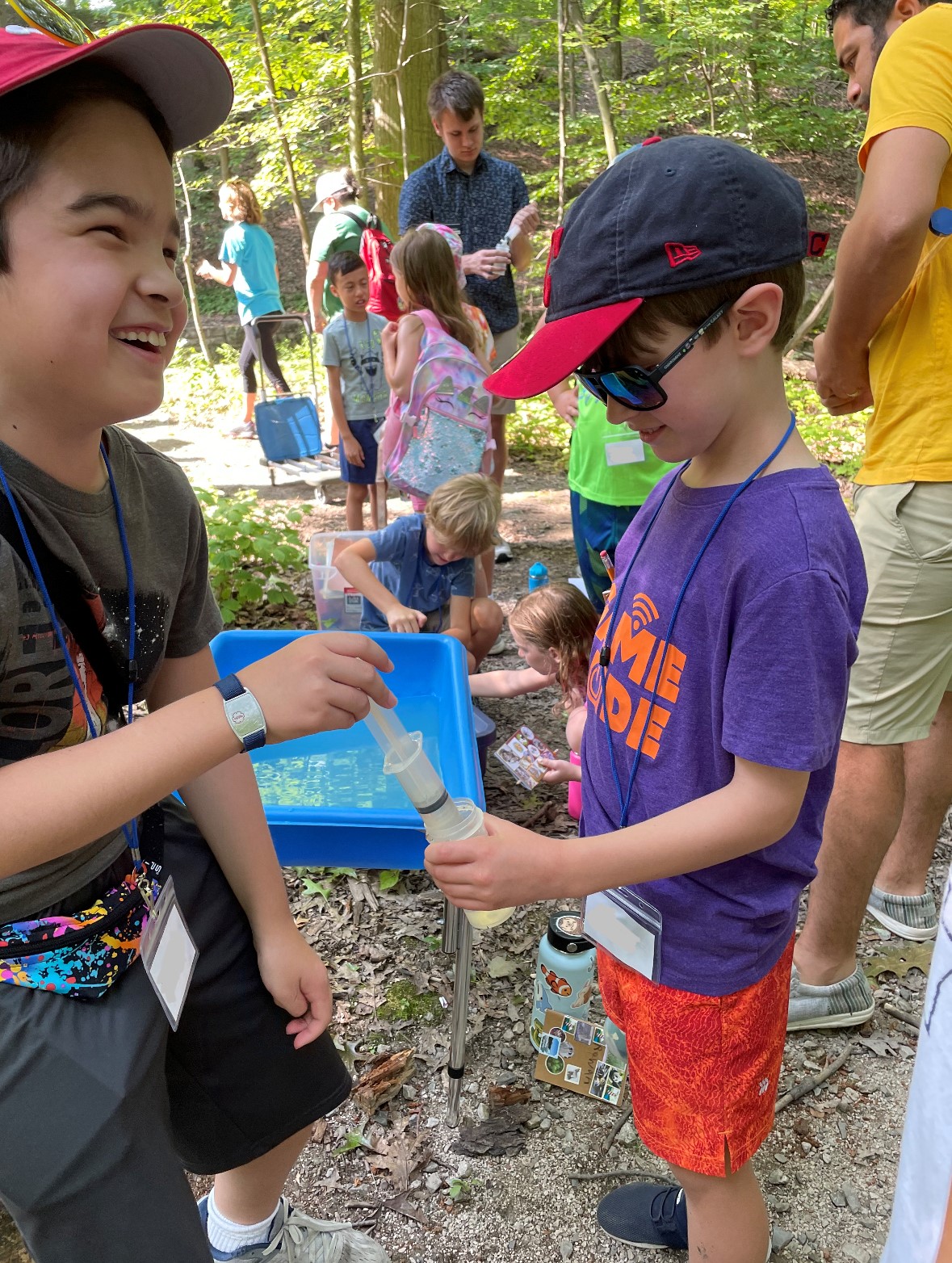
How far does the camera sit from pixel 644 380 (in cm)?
109

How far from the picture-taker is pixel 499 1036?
7.43 ft

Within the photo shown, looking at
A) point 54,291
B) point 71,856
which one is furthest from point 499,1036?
point 54,291

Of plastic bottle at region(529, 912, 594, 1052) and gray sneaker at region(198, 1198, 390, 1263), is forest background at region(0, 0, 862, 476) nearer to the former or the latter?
plastic bottle at region(529, 912, 594, 1052)

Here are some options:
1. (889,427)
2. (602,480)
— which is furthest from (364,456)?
(889,427)

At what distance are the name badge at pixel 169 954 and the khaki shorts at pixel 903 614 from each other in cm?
144

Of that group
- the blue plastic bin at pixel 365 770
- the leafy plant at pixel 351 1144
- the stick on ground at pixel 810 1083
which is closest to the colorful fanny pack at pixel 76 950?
the blue plastic bin at pixel 365 770

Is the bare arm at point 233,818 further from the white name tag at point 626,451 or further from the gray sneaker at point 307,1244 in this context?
the white name tag at point 626,451

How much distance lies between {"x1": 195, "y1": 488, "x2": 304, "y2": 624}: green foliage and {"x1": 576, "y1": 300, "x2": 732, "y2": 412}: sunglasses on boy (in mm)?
3207

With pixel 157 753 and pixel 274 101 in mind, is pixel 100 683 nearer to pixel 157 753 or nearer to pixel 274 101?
pixel 157 753

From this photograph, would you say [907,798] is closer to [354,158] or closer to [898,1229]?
[898,1229]

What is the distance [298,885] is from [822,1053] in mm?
1570

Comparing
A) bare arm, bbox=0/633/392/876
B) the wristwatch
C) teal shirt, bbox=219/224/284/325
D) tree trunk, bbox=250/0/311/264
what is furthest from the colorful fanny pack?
tree trunk, bbox=250/0/311/264

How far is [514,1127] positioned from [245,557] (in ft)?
11.0

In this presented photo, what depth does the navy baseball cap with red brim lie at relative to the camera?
40.3 inches
